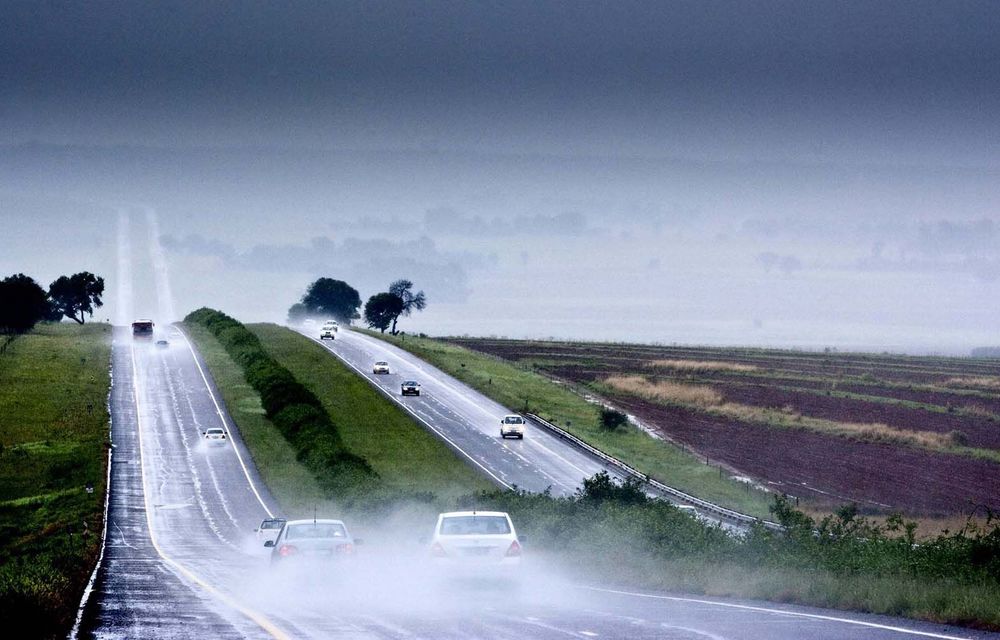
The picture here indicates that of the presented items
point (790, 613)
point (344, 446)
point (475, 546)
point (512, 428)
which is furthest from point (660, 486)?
point (790, 613)

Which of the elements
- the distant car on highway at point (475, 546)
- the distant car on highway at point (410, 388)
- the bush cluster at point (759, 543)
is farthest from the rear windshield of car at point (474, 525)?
the distant car on highway at point (410, 388)

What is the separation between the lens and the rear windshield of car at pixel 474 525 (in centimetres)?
2644

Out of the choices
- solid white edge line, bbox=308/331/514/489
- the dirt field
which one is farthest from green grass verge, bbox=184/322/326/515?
the dirt field

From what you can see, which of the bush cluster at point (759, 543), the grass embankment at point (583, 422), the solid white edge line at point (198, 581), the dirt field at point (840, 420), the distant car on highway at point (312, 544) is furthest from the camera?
the grass embankment at point (583, 422)

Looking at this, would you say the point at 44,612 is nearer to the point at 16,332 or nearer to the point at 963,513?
the point at 963,513

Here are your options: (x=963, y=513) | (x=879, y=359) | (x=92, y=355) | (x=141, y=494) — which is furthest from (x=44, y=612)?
(x=879, y=359)

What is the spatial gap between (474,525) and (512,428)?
7229 cm

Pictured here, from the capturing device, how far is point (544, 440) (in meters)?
99.2

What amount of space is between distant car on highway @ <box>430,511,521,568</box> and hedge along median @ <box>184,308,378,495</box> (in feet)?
138

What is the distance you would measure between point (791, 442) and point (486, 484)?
2662cm

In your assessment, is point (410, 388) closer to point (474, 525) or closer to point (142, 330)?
point (142, 330)

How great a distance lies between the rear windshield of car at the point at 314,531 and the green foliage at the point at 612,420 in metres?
74.0

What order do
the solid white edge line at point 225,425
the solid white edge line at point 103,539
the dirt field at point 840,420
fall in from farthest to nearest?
1. the solid white edge line at point 225,425
2. the dirt field at point 840,420
3. the solid white edge line at point 103,539

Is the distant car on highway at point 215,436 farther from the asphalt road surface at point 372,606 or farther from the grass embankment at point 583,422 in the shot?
the asphalt road surface at point 372,606
